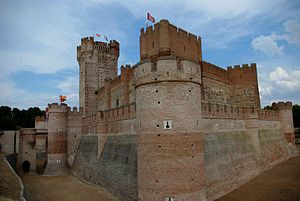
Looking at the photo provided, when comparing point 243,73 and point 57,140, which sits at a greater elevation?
point 243,73

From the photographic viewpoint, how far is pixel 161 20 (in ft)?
49.8

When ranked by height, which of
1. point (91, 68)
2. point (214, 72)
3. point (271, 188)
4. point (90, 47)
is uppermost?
point (90, 47)

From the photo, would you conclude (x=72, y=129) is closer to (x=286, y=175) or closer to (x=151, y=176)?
(x=151, y=176)

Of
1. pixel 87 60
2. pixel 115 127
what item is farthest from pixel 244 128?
pixel 87 60

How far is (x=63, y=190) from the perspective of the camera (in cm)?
1669

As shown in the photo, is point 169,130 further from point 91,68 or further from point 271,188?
point 91,68

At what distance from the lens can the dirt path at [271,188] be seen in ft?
40.7

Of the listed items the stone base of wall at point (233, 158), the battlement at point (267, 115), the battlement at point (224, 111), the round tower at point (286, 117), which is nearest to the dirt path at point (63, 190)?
the stone base of wall at point (233, 158)

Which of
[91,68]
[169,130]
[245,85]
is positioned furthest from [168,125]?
[91,68]

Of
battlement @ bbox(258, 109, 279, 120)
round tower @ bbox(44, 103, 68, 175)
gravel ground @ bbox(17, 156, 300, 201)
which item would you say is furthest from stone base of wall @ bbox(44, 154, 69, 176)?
battlement @ bbox(258, 109, 279, 120)

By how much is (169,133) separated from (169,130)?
13cm

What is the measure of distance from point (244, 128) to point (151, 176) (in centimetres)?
1218

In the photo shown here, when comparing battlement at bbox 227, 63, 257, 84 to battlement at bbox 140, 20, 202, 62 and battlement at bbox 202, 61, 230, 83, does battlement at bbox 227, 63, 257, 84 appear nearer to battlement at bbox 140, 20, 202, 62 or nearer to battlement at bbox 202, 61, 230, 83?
battlement at bbox 202, 61, 230, 83

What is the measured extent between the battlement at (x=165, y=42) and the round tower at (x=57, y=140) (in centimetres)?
1352
